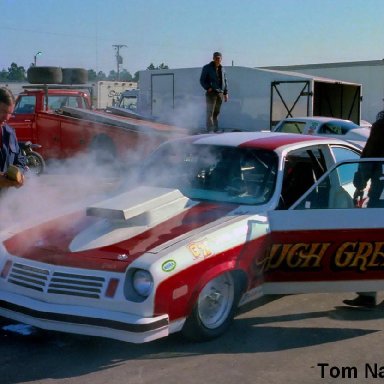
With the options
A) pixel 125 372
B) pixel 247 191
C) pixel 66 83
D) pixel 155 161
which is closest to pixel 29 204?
pixel 155 161

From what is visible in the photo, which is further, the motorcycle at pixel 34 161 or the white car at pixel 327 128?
the white car at pixel 327 128

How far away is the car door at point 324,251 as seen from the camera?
4.42m

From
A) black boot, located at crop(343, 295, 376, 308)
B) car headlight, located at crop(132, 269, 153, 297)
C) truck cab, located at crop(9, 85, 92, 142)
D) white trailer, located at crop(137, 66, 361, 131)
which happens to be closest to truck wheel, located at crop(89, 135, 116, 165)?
truck cab, located at crop(9, 85, 92, 142)

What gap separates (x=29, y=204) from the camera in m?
5.62

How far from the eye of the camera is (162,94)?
64.8ft

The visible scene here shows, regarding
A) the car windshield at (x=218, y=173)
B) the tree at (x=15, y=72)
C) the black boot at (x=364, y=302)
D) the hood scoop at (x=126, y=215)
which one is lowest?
the black boot at (x=364, y=302)

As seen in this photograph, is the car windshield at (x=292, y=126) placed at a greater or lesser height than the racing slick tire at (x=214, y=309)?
greater

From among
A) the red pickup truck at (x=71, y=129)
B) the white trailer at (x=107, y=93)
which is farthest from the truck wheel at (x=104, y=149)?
the white trailer at (x=107, y=93)

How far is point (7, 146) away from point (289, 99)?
14.3 meters

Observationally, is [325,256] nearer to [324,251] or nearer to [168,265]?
[324,251]

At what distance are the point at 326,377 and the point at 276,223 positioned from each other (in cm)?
118

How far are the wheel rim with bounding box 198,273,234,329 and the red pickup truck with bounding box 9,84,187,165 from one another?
7775 mm

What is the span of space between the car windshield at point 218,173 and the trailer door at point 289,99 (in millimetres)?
12961

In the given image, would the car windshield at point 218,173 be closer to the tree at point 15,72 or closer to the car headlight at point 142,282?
the car headlight at point 142,282
